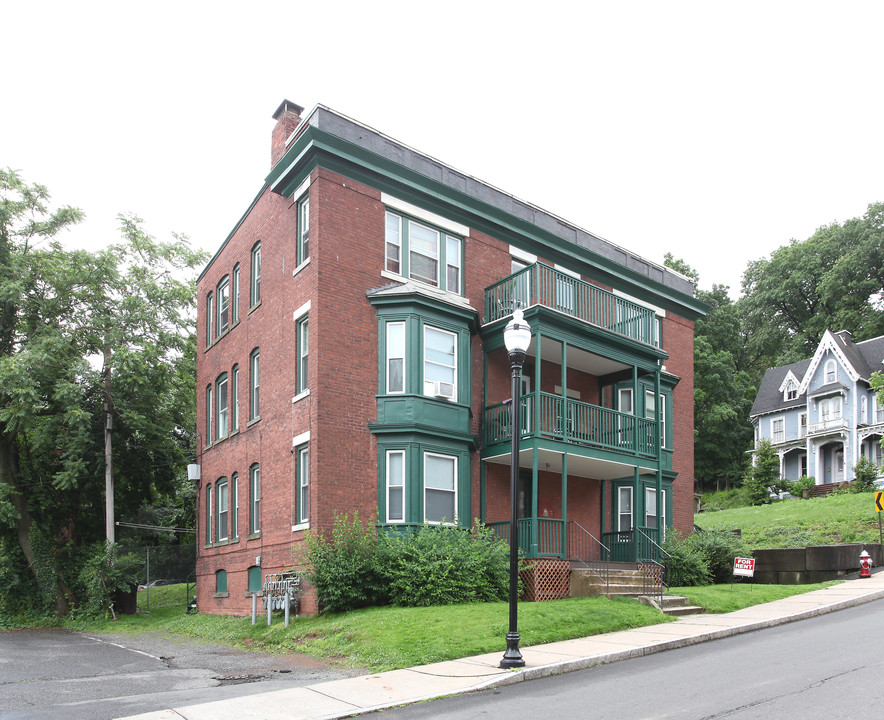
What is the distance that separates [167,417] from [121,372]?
304 centimetres

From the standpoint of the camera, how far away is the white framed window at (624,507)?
2423cm

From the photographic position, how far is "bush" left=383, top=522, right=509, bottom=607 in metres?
16.2

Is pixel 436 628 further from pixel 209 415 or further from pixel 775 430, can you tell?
pixel 775 430

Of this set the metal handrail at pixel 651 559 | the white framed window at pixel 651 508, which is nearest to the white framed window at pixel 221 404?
the metal handrail at pixel 651 559

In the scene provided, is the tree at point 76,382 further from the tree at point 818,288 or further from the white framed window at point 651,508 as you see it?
the tree at point 818,288

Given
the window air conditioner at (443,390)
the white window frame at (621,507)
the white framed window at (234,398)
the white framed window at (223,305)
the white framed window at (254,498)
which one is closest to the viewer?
the window air conditioner at (443,390)

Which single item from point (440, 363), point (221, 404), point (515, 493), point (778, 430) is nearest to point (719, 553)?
point (440, 363)

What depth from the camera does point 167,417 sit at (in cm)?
2897

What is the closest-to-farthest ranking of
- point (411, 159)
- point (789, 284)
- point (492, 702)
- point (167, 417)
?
point (492, 702) → point (411, 159) → point (167, 417) → point (789, 284)

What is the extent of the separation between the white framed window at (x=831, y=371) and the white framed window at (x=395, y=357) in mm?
44677

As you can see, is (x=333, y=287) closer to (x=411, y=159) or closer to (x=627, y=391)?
(x=411, y=159)

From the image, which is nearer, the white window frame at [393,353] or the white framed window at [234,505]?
the white window frame at [393,353]

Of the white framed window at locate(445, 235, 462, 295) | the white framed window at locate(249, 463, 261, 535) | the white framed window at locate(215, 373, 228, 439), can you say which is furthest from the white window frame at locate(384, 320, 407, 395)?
the white framed window at locate(215, 373, 228, 439)

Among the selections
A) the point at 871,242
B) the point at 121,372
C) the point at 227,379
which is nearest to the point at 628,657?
the point at 227,379
